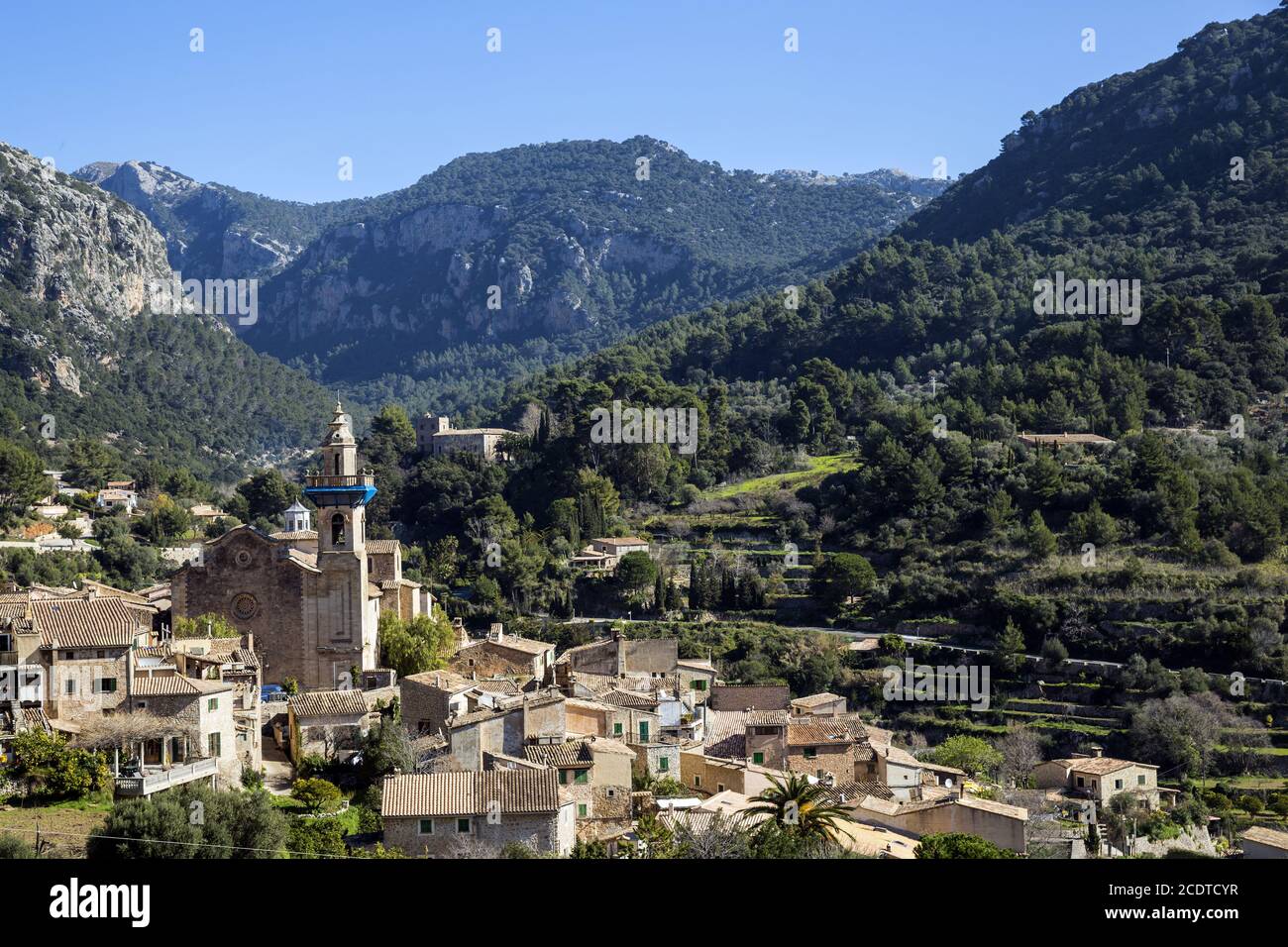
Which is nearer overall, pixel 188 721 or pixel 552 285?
pixel 188 721

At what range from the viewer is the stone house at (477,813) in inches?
888

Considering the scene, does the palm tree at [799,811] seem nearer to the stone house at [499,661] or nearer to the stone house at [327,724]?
the stone house at [327,724]

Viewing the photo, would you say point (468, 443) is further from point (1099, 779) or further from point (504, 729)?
point (504, 729)

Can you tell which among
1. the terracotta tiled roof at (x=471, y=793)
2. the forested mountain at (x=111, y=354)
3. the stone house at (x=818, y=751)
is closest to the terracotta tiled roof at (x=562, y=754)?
the terracotta tiled roof at (x=471, y=793)

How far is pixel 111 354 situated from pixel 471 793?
9349 cm

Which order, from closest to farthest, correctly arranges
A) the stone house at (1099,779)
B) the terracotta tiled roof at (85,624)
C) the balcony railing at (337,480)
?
the terracotta tiled roof at (85,624) < the stone house at (1099,779) < the balcony railing at (337,480)

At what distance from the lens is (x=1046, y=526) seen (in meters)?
57.6

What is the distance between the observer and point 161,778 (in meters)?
23.8

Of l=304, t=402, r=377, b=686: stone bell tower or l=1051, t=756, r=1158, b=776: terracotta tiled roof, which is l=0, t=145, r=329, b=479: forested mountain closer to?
l=304, t=402, r=377, b=686: stone bell tower

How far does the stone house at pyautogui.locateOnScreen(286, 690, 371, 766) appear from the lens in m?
29.5

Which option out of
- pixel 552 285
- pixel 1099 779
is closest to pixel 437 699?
pixel 1099 779

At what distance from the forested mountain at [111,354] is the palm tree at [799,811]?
219ft

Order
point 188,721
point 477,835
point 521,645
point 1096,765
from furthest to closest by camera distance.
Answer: point 521,645 → point 1096,765 → point 188,721 → point 477,835
